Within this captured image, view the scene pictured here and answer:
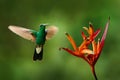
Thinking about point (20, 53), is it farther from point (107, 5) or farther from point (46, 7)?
point (107, 5)

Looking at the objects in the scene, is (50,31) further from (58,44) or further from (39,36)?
(58,44)

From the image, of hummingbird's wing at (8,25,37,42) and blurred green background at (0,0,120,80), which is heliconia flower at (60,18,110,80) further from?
blurred green background at (0,0,120,80)

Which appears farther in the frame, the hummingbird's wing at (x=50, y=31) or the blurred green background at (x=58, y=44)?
the blurred green background at (x=58, y=44)

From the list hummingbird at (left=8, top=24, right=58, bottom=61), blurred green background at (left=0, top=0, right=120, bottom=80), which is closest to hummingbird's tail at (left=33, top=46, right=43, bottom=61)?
hummingbird at (left=8, top=24, right=58, bottom=61)

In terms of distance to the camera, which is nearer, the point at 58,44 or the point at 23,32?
the point at 23,32

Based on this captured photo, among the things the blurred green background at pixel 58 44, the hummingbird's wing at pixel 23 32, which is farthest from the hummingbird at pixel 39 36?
the blurred green background at pixel 58 44

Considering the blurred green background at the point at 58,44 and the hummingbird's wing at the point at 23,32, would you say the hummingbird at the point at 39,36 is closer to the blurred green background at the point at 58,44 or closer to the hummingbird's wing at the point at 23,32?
the hummingbird's wing at the point at 23,32

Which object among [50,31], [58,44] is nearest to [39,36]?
[50,31]

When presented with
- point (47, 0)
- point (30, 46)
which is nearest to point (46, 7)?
point (47, 0)
